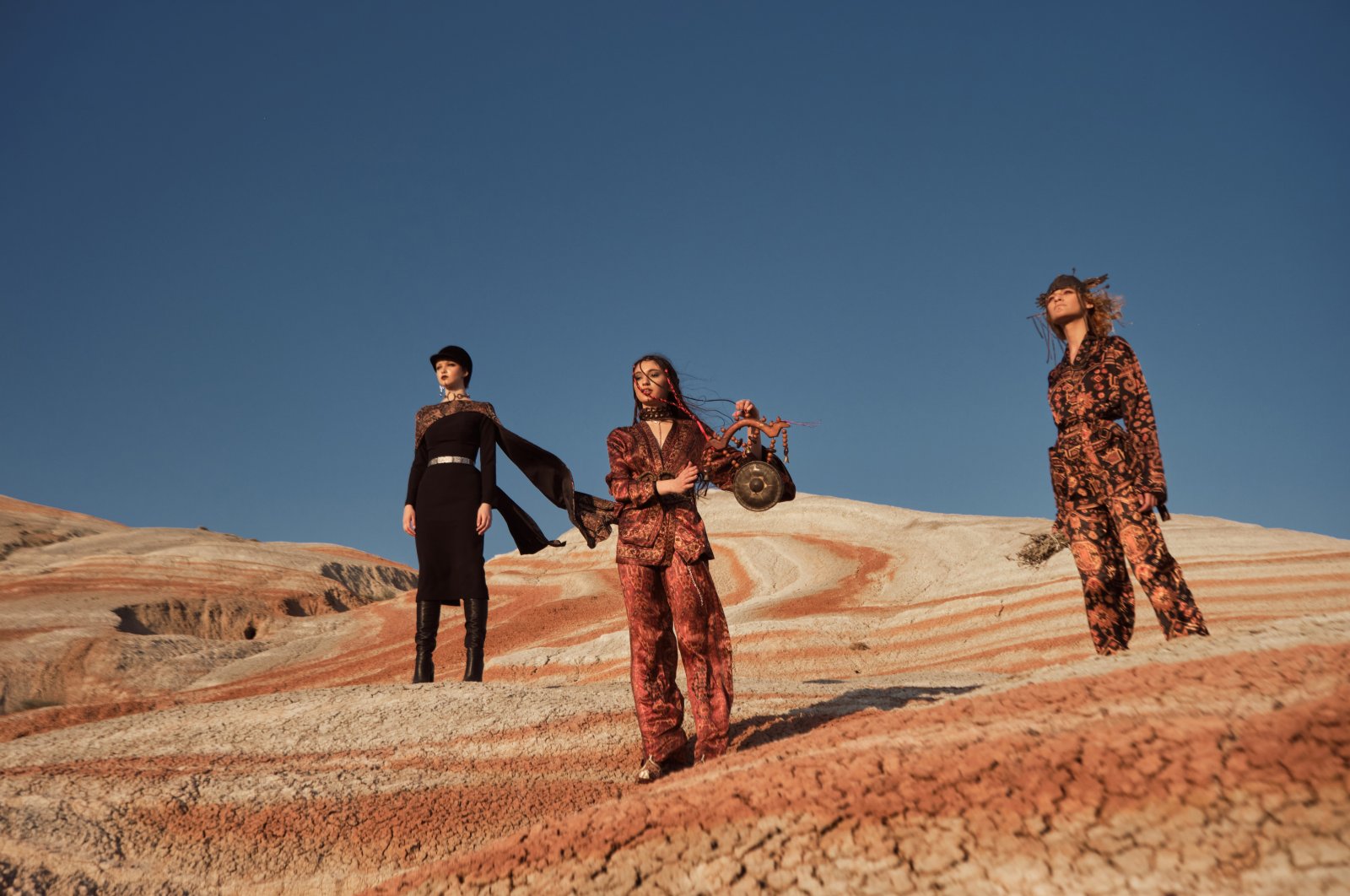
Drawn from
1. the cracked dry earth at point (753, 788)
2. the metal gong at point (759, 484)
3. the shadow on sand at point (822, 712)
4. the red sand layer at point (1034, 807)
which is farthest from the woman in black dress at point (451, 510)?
the red sand layer at point (1034, 807)

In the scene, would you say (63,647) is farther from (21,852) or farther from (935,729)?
(935,729)

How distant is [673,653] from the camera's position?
14.0ft

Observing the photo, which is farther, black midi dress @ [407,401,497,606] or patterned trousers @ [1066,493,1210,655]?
black midi dress @ [407,401,497,606]

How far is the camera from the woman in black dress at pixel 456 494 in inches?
260

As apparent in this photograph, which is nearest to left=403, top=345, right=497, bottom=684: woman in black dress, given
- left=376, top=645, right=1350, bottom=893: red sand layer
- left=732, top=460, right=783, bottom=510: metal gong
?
left=732, top=460, right=783, bottom=510: metal gong

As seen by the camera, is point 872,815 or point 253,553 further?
point 253,553

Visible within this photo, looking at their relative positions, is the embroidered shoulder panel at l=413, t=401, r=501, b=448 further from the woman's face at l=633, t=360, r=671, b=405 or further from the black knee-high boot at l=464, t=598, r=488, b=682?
the woman's face at l=633, t=360, r=671, b=405

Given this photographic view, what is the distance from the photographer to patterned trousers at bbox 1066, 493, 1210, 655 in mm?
4211

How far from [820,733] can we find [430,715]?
3095 mm

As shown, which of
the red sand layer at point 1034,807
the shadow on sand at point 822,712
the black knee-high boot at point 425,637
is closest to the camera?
the red sand layer at point 1034,807

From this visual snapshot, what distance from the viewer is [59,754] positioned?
5527 millimetres

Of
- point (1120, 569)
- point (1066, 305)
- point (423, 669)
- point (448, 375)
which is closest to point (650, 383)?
point (1066, 305)

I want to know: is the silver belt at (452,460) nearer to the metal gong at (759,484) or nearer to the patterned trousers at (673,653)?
the patterned trousers at (673,653)

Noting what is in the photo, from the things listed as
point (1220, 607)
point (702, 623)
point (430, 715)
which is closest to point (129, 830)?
point (430, 715)
